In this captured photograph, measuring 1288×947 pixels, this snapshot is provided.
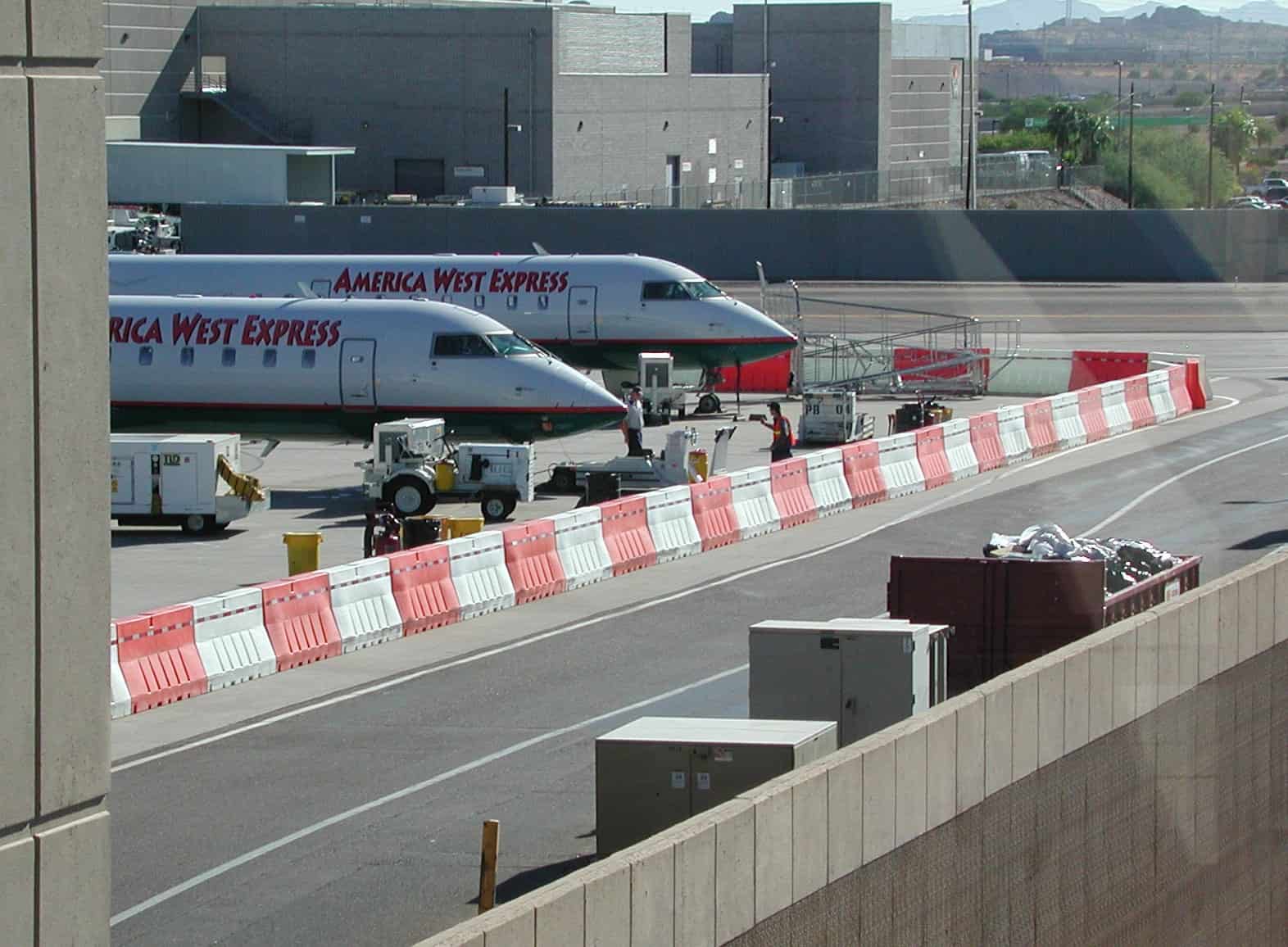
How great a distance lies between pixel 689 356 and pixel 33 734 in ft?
142

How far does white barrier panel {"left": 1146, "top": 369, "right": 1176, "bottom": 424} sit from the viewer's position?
158 ft

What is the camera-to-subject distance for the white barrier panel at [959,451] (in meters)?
38.7

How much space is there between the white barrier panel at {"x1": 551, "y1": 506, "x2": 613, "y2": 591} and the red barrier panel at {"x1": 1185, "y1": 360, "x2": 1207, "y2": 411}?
2605 cm

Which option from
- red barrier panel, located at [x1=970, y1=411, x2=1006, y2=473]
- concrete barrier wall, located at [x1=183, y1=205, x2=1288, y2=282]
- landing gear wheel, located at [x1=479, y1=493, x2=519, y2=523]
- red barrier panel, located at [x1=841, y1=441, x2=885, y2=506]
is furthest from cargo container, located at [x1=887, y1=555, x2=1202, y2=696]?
concrete barrier wall, located at [x1=183, y1=205, x2=1288, y2=282]

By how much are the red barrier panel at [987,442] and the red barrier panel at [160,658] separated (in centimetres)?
2178

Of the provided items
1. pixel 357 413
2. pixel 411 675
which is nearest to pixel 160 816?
pixel 411 675

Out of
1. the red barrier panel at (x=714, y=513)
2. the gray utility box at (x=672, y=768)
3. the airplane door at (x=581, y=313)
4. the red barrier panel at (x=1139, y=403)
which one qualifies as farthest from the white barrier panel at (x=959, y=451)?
the gray utility box at (x=672, y=768)

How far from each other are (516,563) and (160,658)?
6.63 metres

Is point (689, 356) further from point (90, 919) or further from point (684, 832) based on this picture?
point (90, 919)

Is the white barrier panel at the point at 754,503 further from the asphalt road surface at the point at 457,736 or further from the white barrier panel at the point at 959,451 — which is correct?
the white barrier panel at the point at 959,451

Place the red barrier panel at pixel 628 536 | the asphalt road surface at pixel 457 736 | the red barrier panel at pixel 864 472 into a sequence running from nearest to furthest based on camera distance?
the asphalt road surface at pixel 457 736, the red barrier panel at pixel 628 536, the red barrier panel at pixel 864 472

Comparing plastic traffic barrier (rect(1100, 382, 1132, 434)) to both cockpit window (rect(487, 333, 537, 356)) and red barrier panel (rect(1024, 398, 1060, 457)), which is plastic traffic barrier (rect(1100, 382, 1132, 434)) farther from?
cockpit window (rect(487, 333, 537, 356))

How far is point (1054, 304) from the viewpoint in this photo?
74.2 m

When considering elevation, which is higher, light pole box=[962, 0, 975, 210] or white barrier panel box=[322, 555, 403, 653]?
light pole box=[962, 0, 975, 210]
